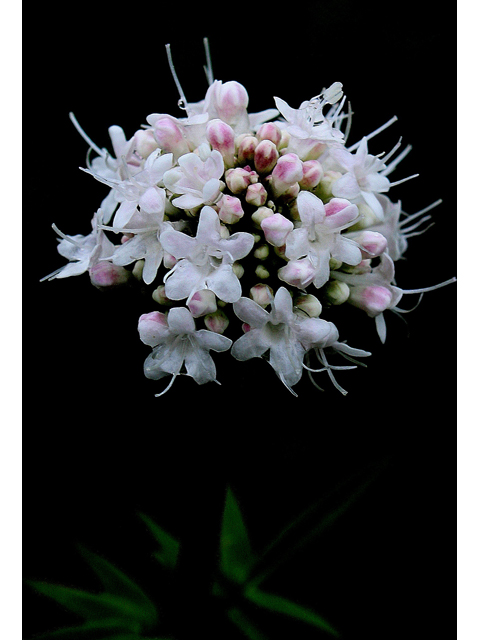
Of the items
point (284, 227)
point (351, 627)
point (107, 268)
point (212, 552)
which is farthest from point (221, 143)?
point (351, 627)

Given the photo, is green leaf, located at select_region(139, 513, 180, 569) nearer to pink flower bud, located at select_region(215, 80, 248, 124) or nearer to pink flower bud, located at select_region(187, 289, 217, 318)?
pink flower bud, located at select_region(187, 289, 217, 318)

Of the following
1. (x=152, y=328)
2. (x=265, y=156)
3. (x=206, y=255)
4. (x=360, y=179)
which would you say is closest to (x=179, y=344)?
(x=152, y=328)

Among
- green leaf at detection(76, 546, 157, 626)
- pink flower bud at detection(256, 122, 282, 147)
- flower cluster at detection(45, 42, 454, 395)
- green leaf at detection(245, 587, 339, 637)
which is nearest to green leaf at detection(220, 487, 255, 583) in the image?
green leaf at detection(245, 587, 339, 637)

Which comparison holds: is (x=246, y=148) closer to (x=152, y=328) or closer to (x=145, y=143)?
(x=145, y=143)

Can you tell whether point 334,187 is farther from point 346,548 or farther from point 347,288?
point 346,548

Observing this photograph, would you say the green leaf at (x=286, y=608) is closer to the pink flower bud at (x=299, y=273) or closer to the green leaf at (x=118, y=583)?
the green leaf at (x=118, y=583)

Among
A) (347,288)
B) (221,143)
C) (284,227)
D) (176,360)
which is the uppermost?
(221,143)

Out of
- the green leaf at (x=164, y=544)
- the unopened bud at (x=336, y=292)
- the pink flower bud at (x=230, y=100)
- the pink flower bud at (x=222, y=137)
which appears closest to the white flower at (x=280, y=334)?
the unopened bud at (x=336, y=292)

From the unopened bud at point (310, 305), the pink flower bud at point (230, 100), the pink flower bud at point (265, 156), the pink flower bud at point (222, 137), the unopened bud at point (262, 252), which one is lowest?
the unopened bud at point (310, 305)
